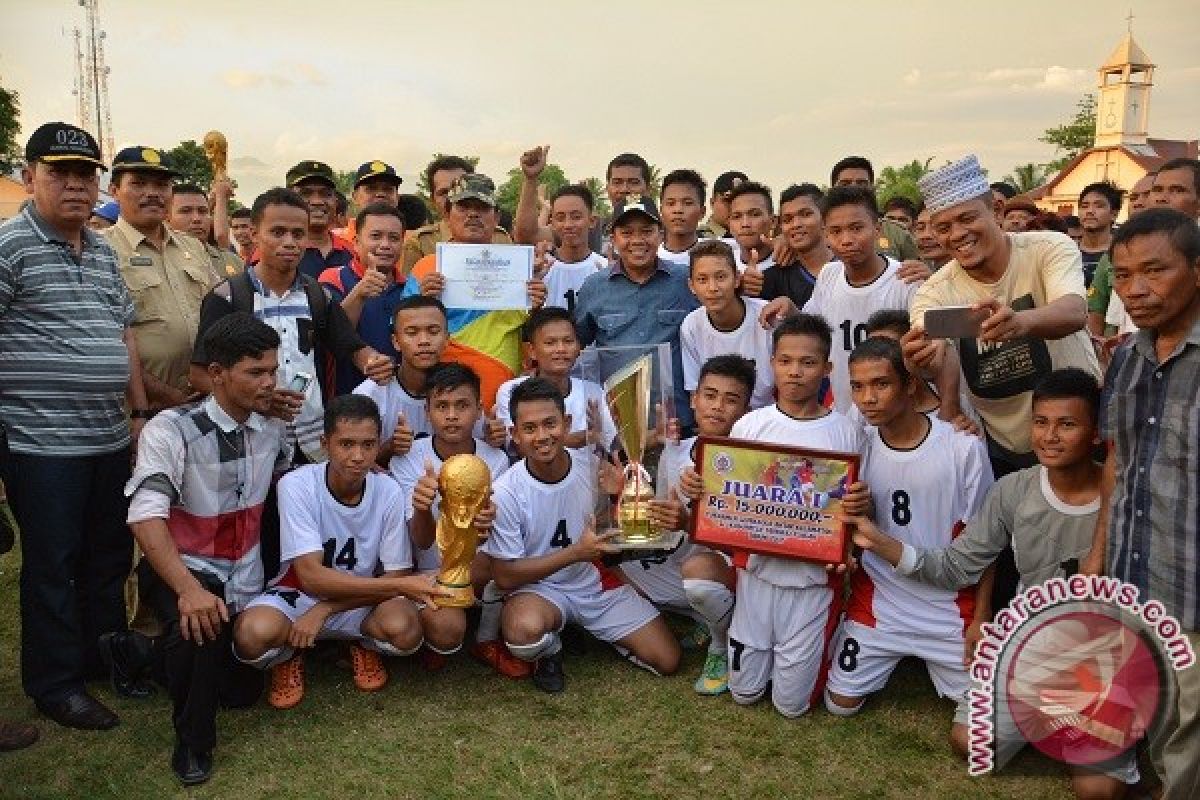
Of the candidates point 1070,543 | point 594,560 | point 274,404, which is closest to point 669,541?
point 594,560

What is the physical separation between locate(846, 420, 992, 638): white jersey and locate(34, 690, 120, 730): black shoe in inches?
142

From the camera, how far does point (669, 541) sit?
14.9 ft

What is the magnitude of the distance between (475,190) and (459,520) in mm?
2490

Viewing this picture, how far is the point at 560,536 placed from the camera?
4.88m

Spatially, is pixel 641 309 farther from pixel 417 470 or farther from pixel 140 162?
pixel 140 162

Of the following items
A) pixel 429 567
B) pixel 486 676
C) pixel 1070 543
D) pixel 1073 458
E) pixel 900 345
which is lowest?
pixel 486 676

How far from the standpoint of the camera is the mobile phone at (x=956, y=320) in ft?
12.3

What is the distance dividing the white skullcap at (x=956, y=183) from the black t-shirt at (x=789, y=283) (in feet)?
4.38

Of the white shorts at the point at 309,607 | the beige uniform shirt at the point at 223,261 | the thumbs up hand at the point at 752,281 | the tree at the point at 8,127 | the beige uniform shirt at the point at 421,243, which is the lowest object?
the white shorts at the point at 309,607

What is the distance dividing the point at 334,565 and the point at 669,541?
171 centimetres

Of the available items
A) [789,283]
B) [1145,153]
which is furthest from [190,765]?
[1145,153]

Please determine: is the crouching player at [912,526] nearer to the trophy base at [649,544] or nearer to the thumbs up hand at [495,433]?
the trophy base at [649,544]

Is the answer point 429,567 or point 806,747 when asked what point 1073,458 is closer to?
point 806,747

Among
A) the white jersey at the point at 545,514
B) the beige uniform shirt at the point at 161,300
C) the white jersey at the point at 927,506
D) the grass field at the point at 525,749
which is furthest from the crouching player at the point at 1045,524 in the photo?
the beige uniform shirt at the point at 161,300
